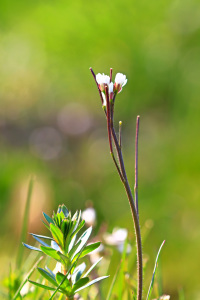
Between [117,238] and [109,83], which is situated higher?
[109,83]

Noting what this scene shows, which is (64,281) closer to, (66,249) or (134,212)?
(66,249)

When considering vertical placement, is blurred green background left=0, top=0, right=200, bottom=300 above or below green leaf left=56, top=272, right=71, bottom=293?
above

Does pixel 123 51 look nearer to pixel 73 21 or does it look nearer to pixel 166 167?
pixel 73 21

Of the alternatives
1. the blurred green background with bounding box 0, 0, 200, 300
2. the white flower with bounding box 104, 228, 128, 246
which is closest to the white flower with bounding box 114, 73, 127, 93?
the white flower with bounding box 104, 228, 128, 246

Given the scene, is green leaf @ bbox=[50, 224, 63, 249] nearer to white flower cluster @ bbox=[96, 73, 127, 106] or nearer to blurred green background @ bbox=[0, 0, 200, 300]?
white flower cluster @ bbox=[96, 73, 127, 106]

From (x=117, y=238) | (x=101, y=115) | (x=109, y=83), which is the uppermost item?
(x=101, y=115)

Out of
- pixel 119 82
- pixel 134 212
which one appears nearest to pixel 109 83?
pixel 119 82

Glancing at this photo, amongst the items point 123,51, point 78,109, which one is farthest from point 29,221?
point 123,51

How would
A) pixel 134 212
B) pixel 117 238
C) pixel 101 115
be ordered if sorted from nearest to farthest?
pixel 134 212
pixel 117 238
pixel 101 115

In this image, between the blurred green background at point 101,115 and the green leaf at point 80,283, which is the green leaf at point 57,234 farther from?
the blurred green background at point 101,115
